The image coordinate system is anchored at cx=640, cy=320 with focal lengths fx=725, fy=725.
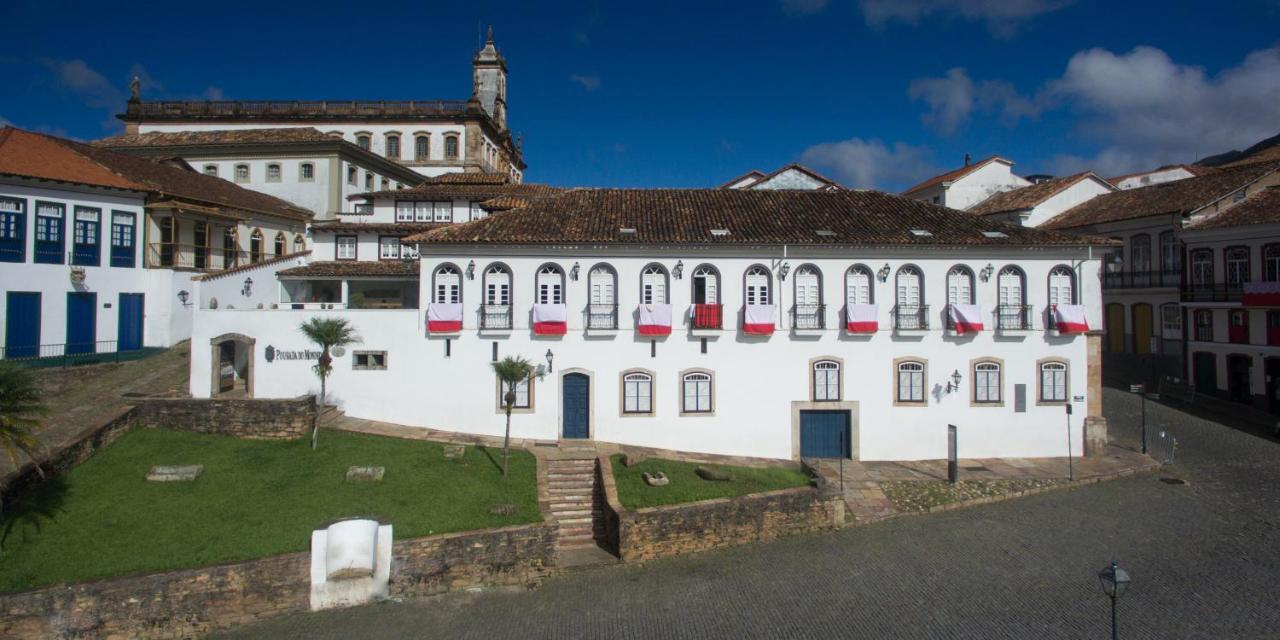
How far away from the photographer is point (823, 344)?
20.5 metres

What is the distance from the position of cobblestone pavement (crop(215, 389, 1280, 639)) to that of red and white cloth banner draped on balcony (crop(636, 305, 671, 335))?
6.56 meters

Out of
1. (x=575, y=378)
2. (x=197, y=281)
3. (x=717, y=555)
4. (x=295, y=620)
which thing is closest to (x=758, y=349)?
(x=575, y=378)

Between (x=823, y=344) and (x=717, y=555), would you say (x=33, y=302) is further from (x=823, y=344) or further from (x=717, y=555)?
(x=823, y=344)

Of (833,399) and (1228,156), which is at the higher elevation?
(1228,156)

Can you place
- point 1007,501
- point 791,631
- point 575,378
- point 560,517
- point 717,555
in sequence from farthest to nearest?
point 575,378 < point 1007,501 < point 560,517 < point 717,555 < point 791,631

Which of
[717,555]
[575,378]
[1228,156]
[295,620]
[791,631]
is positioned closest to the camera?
[791,631]

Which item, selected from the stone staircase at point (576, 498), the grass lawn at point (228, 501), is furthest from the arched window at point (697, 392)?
the grass lawn at point (228, 501)

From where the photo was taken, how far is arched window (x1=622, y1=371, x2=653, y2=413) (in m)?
20.3

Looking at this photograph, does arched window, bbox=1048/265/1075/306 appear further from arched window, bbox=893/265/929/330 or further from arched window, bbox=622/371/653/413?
arched window, bbox=622/371/653/413

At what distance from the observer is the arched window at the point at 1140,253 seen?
30247 mm

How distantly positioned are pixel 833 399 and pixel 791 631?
979 centimetres

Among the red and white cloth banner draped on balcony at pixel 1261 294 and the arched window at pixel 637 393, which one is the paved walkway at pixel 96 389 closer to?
the arched window at pixel 637 393

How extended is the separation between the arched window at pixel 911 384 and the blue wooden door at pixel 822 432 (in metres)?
1.71

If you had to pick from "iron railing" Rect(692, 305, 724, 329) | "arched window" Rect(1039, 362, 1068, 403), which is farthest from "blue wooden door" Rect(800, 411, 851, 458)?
"arched window" Rect(1039, 362, 1068, 403)
